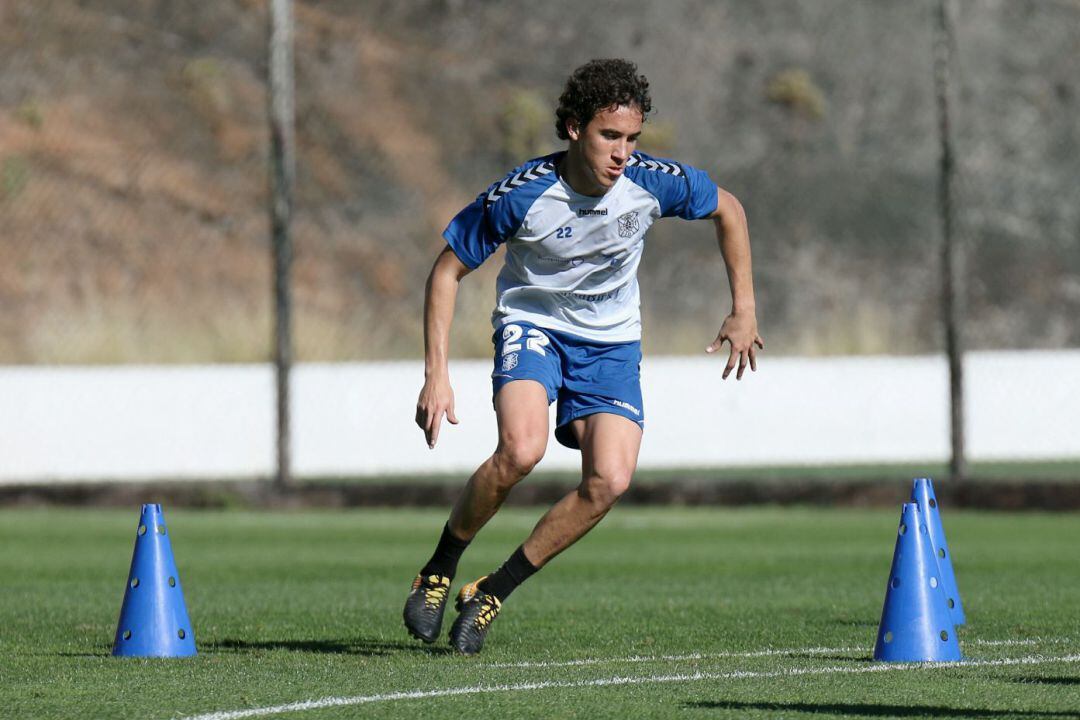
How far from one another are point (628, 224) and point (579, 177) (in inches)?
9.8

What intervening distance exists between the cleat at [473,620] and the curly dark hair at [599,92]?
1609 millimetres

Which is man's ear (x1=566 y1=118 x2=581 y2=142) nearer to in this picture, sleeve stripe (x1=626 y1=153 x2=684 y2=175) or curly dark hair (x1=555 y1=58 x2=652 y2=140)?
curly dark hair (x1=555 y1=58 x2=652 y2=140)

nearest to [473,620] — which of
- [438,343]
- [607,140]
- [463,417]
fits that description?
[438,343]

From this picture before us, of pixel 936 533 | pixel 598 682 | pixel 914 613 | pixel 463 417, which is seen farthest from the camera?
pixel 463 417

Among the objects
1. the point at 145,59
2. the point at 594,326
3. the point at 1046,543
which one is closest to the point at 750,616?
the point at 594,326

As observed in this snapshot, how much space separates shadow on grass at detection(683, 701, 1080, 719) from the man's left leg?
5.46ft

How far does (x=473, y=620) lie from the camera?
7203 millimetres

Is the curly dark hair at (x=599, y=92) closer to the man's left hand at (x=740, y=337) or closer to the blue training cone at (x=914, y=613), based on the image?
the man's left hand at (x=740, y=337)

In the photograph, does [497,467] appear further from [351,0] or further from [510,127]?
[351,0]

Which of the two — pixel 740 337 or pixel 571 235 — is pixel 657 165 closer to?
pixel 571 235

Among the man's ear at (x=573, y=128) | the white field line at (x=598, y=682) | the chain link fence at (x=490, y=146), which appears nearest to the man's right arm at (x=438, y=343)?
the man's ear at (x=573, y=128)

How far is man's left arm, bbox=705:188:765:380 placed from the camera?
736 cm

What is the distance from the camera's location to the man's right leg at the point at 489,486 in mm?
7176

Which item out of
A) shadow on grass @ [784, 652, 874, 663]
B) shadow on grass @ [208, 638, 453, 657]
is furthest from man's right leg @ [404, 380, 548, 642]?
shadow on grass @ [784, 652, 874, 663]
